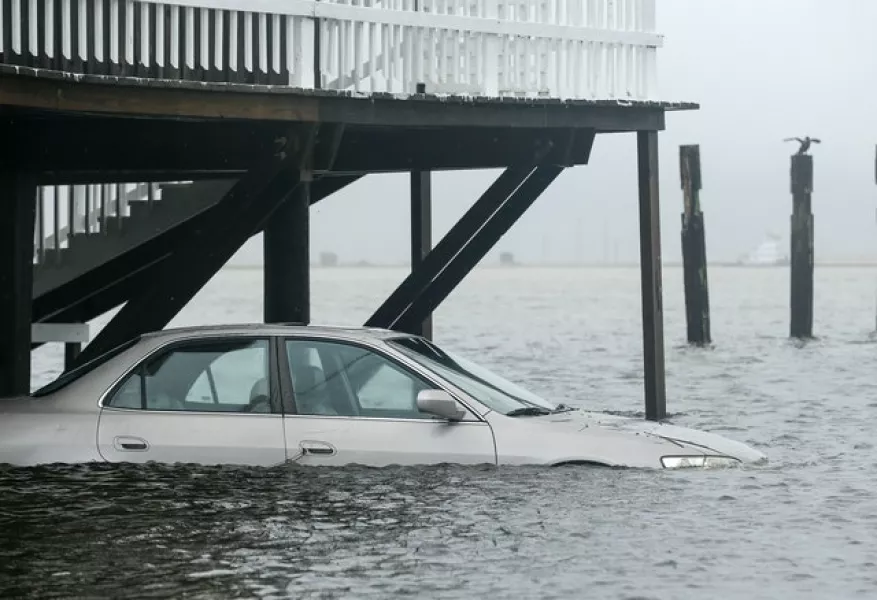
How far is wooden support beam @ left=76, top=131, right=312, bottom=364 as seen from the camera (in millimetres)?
13656

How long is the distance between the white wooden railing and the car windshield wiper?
11.7ft

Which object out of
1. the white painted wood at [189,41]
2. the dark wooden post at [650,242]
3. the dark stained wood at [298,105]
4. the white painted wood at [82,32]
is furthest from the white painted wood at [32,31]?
the dark wooden post at [650,242]

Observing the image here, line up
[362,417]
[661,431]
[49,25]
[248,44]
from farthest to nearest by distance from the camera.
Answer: [248,44], [49,25], [661,431], [362,417]

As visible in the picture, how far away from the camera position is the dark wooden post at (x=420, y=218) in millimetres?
18391

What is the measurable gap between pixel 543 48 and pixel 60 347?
30001 millimetres

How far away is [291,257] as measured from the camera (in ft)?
46.4

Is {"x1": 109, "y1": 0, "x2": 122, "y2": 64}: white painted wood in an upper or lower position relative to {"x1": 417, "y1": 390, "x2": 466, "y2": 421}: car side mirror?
upper

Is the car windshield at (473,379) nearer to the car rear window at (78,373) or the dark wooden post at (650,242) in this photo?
the car rear window at (78,373)

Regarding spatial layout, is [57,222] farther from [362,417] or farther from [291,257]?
[362,417]

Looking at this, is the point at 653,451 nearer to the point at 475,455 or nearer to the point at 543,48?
the point at 475,455

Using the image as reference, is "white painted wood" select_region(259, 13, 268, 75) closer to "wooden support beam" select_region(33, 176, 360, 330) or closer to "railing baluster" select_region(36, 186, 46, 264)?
"wooden support beam" select_region(33, 176, 360, 330)

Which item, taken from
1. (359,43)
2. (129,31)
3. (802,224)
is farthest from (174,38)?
(802,224)

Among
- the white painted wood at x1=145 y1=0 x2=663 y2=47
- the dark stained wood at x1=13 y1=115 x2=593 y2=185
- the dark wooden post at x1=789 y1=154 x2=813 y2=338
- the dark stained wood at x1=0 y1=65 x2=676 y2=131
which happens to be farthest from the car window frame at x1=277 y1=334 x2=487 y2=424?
the dark wooden post at x1=789 y1=154 x2=813 y2=338

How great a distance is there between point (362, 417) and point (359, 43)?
416cm
